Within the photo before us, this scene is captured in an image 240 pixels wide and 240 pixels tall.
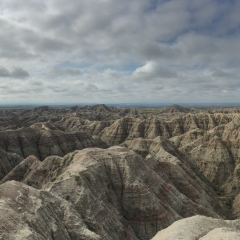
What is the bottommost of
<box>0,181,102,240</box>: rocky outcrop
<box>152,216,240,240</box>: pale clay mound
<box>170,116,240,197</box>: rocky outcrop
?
<box>170,116,240,197</box>: rocky outcrop

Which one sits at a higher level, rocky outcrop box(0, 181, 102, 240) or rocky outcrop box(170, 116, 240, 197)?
rocky outcrop box(0, 181, 102, 240)

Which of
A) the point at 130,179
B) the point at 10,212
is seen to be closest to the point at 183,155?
the point at 130,179

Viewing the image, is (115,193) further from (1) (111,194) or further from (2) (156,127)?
(2) (156,127)

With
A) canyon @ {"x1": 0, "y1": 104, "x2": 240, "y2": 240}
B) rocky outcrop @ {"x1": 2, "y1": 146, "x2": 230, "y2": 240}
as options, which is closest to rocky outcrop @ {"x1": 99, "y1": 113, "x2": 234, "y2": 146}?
canyon @ {"x1": 0, "y1": 104, "x2": 240, "y2": 240}

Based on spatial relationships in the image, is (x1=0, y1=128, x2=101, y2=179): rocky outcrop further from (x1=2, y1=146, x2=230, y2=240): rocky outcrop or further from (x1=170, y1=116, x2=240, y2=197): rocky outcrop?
(x1=170, y1=116, x2=240, y2=197): rocky outcrop

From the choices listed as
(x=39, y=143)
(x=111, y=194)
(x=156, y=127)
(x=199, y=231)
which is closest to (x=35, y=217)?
(x=199, y=231)

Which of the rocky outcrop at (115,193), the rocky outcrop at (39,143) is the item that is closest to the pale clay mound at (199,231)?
the rocky outcrop at (115,193)

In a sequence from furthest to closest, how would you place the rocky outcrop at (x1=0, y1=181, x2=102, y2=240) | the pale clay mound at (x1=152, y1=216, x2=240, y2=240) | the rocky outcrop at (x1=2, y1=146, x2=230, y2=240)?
the rocky outcrop at (x1=2, y1=146, x2=230, y2=240) → the pale clay mound at (x1=152, y1=216, x2=240, y2=240) → the rocky outcrop at (x1=0, y1=181, x2=102, y2=240)
